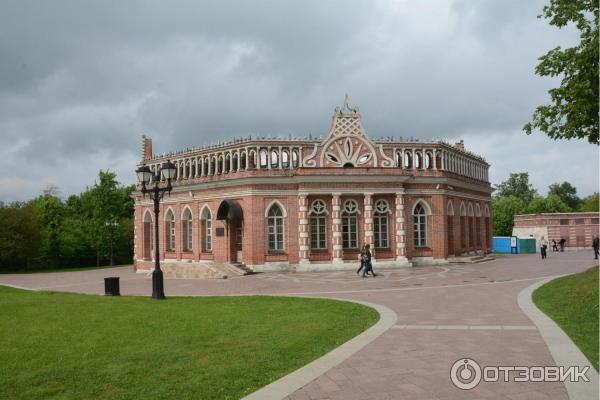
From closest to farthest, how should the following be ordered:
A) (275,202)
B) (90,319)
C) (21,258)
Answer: (90,319), (275,202), (21,258)

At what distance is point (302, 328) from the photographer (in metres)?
11.4

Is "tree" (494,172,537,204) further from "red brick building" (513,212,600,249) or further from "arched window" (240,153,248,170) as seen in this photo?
"arched window" (240,153,248,170)

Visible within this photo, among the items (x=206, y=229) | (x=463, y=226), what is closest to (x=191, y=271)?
(x=206, y=229)

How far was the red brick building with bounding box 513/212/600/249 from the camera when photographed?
57.7 m

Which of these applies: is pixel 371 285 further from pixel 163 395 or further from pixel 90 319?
pixel 163 395

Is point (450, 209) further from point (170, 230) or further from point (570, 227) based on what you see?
point (570, 227)

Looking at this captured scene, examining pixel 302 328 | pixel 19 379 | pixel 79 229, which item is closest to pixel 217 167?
pixel 302 328

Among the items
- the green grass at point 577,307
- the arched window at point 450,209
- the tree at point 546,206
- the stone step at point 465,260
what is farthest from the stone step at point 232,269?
the tree at point 546,206

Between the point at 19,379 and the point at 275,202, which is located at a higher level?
the point at 275,202

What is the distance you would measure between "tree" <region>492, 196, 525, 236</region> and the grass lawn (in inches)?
2682

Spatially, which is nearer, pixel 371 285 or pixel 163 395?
pixel 163 395

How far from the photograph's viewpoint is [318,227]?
3133 centimetres

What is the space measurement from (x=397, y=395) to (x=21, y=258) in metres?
53.3

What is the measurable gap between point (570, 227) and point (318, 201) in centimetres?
4204
